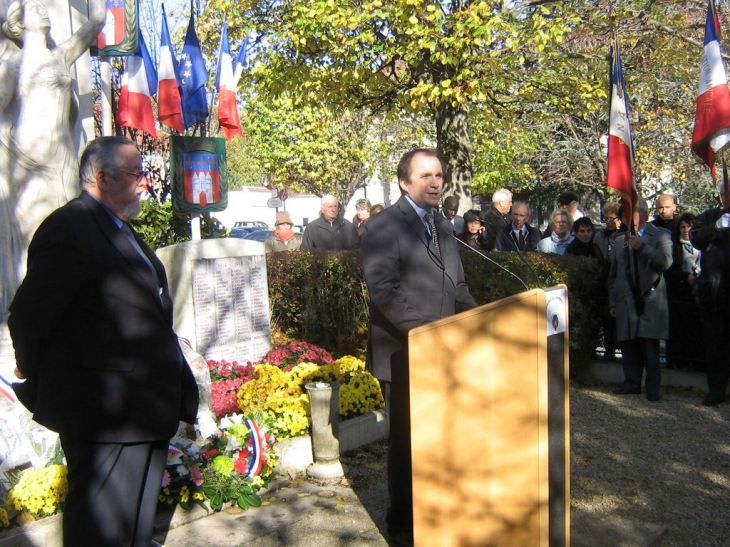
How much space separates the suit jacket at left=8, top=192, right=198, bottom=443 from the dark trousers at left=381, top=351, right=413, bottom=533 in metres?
1.40

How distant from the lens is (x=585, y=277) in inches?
343

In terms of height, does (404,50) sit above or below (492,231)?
above

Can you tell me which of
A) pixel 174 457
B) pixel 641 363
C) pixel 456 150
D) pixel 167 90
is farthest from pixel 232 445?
pixel 456 150

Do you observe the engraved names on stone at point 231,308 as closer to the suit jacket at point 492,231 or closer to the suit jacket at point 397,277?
the suit jacket at point 492,231

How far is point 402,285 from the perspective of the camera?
4312 millimetres

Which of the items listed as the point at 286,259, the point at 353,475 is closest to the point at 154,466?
the point at 353,475

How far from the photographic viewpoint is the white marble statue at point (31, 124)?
6367 millimetres

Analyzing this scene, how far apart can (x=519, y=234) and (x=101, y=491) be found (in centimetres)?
762

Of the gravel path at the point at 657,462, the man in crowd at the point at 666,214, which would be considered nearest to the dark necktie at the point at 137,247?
the gravel path at the point at 657,462

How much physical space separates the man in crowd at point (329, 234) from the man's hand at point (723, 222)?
16.0 feet

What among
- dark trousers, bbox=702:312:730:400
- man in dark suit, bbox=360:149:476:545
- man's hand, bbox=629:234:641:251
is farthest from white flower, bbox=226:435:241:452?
dark trousers, bbox=702:312:730:400

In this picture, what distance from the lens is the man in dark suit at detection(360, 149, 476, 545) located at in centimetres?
422

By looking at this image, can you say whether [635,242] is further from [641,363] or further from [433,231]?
[433,231]

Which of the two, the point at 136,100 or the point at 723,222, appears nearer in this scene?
the point at 723,222
